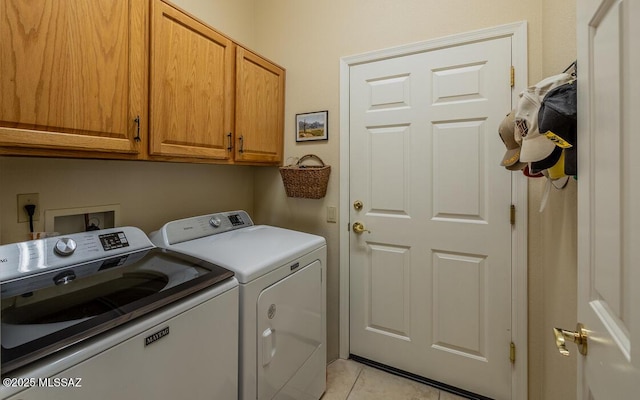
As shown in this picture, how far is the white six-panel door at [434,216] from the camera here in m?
1.61

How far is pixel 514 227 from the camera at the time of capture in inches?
61.8

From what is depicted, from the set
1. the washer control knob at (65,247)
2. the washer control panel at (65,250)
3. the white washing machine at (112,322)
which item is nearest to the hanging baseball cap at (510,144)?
the white washing machine at (112,322)

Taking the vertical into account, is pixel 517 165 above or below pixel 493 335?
above

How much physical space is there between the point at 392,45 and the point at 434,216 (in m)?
1.12

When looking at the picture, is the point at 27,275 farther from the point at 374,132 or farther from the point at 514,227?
the point at 514,227

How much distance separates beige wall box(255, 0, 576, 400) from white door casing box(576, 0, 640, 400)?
0.50 meters

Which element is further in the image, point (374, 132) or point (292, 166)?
point (292, 166)

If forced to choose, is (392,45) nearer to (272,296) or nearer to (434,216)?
(434,216)

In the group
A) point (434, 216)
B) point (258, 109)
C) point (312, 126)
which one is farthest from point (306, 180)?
point (434, 216)

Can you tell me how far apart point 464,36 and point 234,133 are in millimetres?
1442

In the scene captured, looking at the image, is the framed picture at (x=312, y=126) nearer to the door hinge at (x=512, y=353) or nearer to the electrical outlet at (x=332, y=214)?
the electrical outlet at (x=332, y=214)

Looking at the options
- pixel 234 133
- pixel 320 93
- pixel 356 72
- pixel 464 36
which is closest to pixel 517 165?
pixel 464 36

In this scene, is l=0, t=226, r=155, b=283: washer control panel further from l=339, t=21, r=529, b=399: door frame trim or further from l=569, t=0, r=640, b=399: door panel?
l=339, t=21, r=529, b=399: door frame trim

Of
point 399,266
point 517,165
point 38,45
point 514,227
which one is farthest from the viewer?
point 399,266
